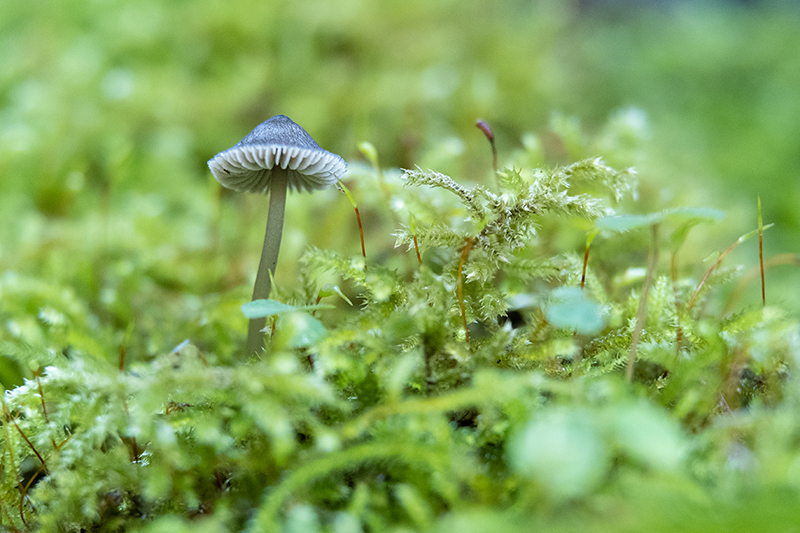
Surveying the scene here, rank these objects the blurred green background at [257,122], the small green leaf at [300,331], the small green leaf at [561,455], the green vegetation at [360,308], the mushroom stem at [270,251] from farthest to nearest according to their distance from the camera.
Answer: the blurred green background at [257,122], the mushroom stem at [270,251], the small green leaf at [300,331], the green vegetation at [360,308], the small green leaf at [561,455]

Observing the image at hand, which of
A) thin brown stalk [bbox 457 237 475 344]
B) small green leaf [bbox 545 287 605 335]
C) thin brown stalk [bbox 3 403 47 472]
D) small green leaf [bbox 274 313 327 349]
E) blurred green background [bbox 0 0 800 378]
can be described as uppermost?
blurred green background [bbox 0 0 800 378]

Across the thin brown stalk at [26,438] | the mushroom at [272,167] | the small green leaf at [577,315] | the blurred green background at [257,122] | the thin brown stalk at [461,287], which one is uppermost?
the blurred green background at [257,122]

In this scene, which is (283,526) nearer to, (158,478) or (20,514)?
(158,478)

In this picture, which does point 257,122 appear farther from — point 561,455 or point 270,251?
point 561,455

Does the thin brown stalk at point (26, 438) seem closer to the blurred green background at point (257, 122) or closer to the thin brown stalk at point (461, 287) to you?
the blurred green background at point (257, 122)

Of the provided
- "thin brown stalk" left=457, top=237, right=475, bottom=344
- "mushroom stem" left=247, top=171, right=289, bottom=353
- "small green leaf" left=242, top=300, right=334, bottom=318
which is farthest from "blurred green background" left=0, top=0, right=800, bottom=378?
"thin brown stalk" left=457, top=237, right=475, bottom=344

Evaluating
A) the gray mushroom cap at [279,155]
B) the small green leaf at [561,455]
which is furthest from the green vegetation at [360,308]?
the gray mushroom cap at [279,155]

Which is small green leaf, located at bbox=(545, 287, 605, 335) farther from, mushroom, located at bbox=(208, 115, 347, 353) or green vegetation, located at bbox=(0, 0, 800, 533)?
mushroom, located at bbox=(208, 115, 347, 353)
